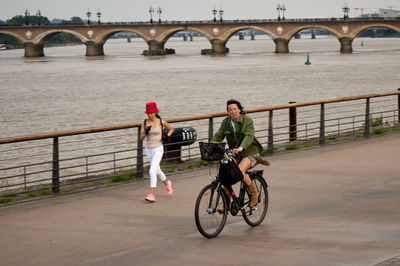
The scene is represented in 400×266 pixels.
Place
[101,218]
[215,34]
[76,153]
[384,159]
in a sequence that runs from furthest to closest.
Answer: [215,34] < [76,153] < [384,159] < [101,218]

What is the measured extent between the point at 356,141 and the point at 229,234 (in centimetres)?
792

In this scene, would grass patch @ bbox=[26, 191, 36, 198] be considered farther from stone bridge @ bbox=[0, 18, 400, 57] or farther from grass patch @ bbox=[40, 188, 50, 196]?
stone bridge @ bbox=[0, 18, 400, 57]

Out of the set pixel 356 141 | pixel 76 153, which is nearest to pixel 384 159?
pixel 356 141

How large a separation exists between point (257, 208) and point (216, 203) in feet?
2.57

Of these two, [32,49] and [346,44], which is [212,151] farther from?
[32,49]

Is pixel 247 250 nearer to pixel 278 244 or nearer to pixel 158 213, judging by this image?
pixel 278 244

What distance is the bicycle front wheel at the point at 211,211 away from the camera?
7.23 metres

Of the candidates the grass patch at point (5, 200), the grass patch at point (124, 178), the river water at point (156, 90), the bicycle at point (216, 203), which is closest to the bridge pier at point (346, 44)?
the river water at point (156, 90)

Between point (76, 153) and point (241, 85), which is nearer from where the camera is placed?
point (76, 153)

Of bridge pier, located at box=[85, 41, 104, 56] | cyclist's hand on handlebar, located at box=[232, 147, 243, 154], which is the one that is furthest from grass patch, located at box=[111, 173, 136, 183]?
bridge pier, located at box=[85, 41, 104, 56]

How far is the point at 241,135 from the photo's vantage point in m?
7.73

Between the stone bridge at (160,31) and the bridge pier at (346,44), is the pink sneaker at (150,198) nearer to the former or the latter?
the bridge pier at (346,44)

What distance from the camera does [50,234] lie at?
7.91 meters

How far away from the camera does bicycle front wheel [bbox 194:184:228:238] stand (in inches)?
285
